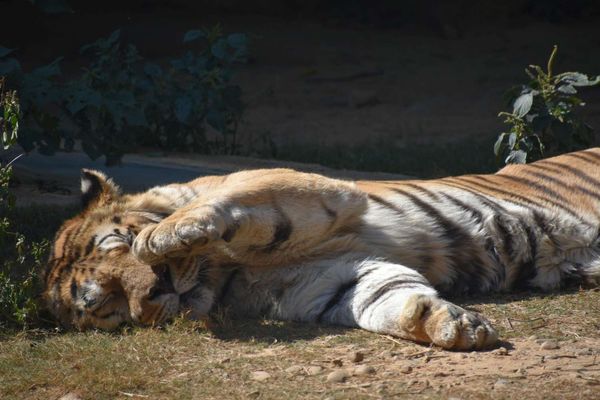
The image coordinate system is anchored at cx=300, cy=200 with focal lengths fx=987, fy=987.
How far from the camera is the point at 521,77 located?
34.5 ft

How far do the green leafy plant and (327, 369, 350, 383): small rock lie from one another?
2858 millimetres

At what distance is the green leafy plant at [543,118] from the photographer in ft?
19.1

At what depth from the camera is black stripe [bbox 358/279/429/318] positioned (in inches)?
154

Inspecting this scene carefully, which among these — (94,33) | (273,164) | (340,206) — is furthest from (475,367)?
(94,33)

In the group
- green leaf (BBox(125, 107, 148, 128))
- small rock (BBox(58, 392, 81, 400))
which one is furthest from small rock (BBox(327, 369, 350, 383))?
green leaf (BBox(125, 107, 148, 128))

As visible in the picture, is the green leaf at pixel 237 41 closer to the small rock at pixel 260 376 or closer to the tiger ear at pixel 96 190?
the tiger ear at pixel 96 190

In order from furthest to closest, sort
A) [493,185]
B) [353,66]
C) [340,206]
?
[353,66]
[493,185]
[340,206]

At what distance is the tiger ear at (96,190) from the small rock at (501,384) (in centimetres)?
197

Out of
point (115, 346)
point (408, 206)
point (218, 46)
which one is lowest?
point (115, 346)

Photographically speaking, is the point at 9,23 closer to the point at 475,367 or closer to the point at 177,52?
the point at 177,52

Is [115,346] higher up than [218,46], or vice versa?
[218,46]

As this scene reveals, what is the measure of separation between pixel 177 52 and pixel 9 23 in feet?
7.08

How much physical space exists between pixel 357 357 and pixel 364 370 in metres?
0.14

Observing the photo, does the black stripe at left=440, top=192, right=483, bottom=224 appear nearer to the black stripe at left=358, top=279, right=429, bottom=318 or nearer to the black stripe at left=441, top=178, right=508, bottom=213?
the black stripe at left=441, top=178, right=508, bottom=213
